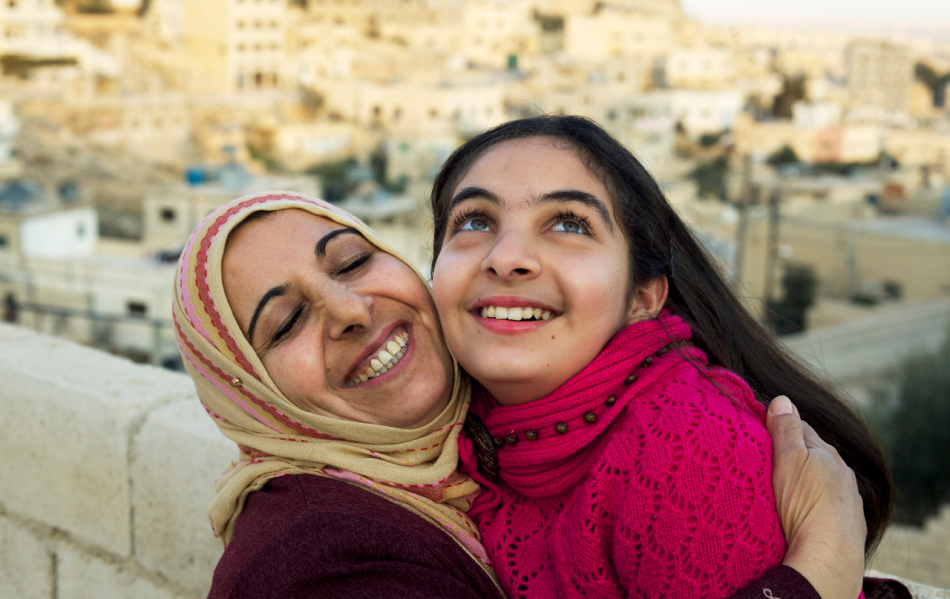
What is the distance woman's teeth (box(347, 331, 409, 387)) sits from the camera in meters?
1.65

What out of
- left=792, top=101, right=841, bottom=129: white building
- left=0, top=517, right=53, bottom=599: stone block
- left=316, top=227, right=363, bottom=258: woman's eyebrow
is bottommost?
left=792, top=101, right=841, bottom=129: white building

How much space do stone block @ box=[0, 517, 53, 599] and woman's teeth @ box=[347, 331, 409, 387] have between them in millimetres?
1423

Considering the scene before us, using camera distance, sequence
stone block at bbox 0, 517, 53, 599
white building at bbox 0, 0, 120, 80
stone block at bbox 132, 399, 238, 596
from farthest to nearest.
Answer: white building at bbox 0, 0, 120, 80 → stone block at bbox 0, 517, 53, 599 → stone block at bbox 132, 399, 238, 596

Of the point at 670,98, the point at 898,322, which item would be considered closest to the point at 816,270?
the point at 898,322

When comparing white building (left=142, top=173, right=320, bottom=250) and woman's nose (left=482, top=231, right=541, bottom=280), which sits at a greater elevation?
woman's nose (left=482, top=231, right=541, bottom=280)

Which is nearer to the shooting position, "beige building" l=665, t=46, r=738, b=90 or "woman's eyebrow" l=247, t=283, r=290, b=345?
"woman's eyebrow" l=247, t=283, r=290, b=345

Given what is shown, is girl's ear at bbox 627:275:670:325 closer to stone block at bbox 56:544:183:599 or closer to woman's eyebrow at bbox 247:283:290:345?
woman's eyebrow at bbox 247:283:290:345

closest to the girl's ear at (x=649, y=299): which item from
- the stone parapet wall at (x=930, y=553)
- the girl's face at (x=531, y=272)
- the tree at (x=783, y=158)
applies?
the girl's face at (x=531, y=272)

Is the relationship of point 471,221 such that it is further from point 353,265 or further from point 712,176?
point 712,176

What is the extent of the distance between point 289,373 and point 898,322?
15521mm

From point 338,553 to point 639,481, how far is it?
49 centimetres

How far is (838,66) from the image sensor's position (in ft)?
334

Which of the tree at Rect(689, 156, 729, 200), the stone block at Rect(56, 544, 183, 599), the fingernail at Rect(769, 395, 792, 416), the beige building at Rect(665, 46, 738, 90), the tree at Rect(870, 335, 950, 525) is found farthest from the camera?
the beige building at Rect(665, 46, 738, 90)

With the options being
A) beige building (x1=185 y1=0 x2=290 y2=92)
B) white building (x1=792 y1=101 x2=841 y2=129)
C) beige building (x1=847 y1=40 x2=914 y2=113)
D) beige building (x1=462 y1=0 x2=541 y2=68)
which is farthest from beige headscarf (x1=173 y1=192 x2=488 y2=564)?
beige building (x1=847 y1=40 x2=914 y2=113)
